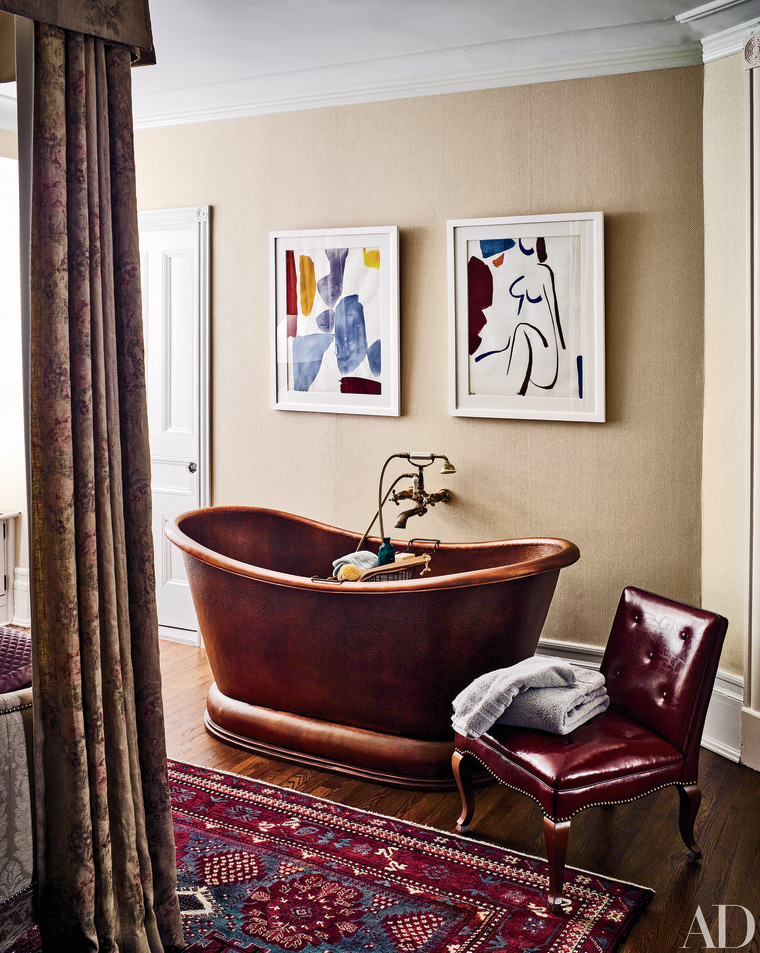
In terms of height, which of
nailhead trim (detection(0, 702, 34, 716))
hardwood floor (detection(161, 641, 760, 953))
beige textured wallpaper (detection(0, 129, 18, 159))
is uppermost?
beige textured wallpaper (detection(0, 129, 18, 159))

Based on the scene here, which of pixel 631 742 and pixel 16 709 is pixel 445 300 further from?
pixel 16 709

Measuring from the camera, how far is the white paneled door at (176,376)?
4418 mm

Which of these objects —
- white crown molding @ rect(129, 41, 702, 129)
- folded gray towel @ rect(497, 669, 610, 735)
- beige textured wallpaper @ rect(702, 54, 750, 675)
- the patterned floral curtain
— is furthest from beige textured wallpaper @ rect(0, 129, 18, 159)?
folded gray towel @ rect(497, 669, 610, 735)

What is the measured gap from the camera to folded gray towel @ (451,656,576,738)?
245 centimetres

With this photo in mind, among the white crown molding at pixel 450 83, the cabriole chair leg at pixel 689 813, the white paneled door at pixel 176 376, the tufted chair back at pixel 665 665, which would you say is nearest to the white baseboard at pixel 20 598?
the white paneled door at pixel 176 376

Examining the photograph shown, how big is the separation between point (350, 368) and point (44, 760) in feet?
8.25

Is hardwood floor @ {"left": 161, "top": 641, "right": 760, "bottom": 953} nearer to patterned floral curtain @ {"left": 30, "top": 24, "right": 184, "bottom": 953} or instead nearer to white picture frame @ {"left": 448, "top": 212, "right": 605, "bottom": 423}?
patterned floral curtain @ {"left": 30, "top": 24, "right": 184, "bottom": 953}

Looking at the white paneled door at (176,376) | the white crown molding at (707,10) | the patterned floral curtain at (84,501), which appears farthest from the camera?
the white paneled door at (176,376)

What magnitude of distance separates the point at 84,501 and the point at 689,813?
6.21 ft

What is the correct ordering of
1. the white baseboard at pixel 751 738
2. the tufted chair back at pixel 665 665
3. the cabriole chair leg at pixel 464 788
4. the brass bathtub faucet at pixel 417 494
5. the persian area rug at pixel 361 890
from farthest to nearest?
the brass bathtub faucet at pixel 417 494, the white baseboard at pixel 751 738, the cabriole chair leg at pixel 464 788, the tufted chair back at pixel 665 665, the persian area rug at pixel 361 890

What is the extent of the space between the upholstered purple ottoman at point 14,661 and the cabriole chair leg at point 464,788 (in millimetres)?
1292

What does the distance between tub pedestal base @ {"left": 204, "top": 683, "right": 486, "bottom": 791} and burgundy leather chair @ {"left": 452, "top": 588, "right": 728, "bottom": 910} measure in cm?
29

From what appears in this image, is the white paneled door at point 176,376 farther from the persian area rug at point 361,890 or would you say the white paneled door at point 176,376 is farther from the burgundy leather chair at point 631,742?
the burgundy leather chair at point 631,742

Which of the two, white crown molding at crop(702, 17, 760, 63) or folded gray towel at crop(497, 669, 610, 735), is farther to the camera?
white crown molding at crop(702, 17, 760, 63)
